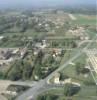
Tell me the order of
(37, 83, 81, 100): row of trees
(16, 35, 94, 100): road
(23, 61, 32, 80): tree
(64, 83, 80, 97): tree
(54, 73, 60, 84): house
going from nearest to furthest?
(37, 83, 81, 100): row of trees
(64, 83, 80, 97): tree
(16, 35, 94, 100): road
(54, 73, 60, 84): house
(23, 61, 32, 80): tree

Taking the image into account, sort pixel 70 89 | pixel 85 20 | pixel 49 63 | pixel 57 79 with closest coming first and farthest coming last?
pixel 70 89, pixel 57 79, pixel 49 63, pixel 85 20

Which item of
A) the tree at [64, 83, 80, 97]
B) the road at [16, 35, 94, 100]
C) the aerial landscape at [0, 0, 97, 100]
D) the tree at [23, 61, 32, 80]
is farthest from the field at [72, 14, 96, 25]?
the tree at [64, 83, 80, 97]

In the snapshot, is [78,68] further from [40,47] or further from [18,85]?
[40,47]

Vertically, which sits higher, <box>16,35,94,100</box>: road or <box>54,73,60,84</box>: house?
<box>54,73,60,84</box>: house

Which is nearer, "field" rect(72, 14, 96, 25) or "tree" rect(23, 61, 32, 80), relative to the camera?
"tree" rect(23, 61, 32, 80)

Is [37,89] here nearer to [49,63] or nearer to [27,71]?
[27,71]

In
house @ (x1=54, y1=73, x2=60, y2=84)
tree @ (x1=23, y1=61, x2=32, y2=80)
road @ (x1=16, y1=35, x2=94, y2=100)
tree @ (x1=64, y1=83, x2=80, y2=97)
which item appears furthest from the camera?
tree @ (x1=23, y1=61, x2=32, y2=80)

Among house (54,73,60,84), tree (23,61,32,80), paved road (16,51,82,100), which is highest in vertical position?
tree (23,61,32,80)

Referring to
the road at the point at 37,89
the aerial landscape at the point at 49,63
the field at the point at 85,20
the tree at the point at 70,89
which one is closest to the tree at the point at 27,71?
the aerial landscape at the point at 49,63

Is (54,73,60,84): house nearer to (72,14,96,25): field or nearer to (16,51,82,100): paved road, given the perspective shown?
(16,51,82,100): paved road

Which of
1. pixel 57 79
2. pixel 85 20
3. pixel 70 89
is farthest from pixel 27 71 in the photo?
pixel 85 20

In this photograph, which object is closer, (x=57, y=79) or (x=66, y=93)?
(x=66, y=93)
